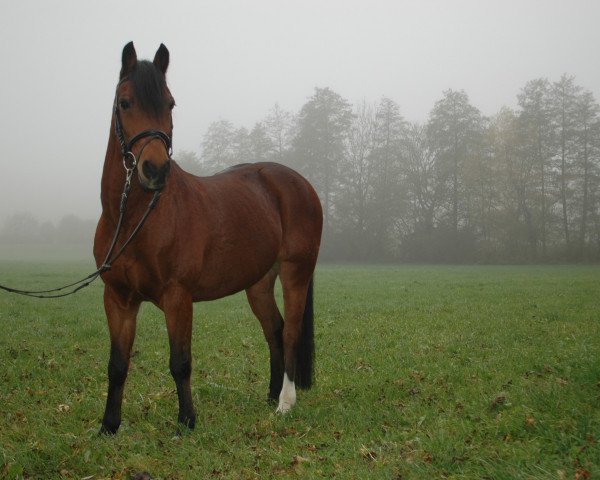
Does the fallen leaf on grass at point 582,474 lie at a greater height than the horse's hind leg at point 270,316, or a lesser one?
lesser

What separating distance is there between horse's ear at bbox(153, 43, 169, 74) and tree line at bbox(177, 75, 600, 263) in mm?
36930

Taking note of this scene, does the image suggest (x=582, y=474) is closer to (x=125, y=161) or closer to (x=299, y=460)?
(x=299, y=460)

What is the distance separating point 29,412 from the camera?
16.1ft

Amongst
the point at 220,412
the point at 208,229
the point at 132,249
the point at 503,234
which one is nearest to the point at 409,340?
the point at 220,412

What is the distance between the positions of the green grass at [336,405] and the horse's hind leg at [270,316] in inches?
17.7

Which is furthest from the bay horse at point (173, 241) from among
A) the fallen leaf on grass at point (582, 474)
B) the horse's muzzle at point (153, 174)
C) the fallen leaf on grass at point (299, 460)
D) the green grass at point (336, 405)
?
the fallen leaf on grass at point (582, 474)

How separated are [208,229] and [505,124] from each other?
3879 centimetres

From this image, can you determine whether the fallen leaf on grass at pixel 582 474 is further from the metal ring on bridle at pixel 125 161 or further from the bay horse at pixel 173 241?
the metal ring on bridle at pixel 125 161

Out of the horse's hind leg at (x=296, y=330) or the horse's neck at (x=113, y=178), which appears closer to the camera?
the horse's neck at (x=113, y=178)

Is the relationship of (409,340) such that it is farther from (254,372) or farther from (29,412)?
(29,412)

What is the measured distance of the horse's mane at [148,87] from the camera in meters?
3.91

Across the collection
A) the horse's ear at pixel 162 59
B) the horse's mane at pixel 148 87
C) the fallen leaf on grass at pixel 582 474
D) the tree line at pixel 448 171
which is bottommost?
the fallen leaf on grass at pixel 582 474

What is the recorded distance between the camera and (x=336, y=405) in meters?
5.03

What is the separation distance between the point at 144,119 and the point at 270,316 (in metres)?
2.64
